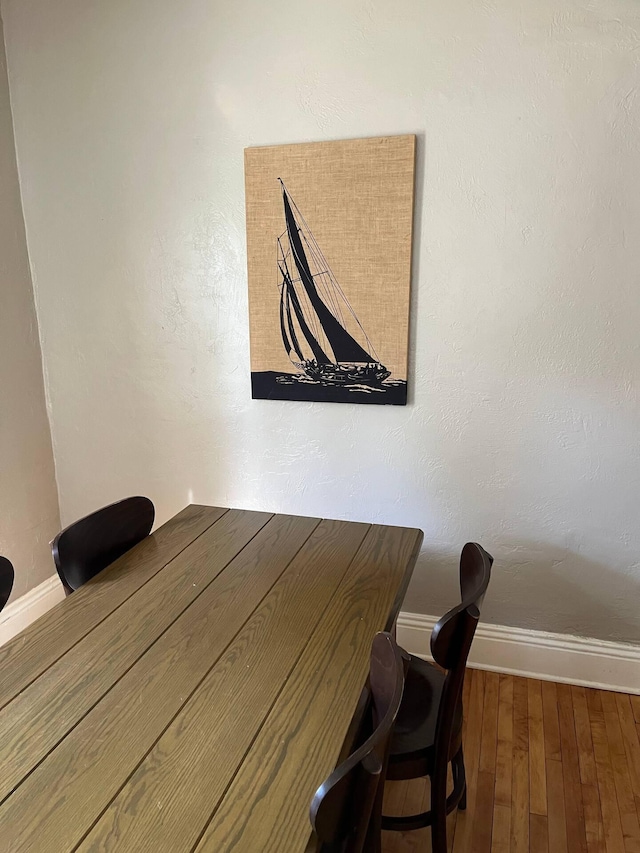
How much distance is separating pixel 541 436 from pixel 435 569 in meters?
0.65

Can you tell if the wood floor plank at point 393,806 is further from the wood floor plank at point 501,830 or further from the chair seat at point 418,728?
the chair seat at point 418,728

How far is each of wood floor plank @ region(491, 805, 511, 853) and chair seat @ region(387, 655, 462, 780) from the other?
0.33m

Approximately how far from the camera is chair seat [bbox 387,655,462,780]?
52.4 inches

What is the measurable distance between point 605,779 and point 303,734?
1.31m

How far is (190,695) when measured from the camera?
108 cm

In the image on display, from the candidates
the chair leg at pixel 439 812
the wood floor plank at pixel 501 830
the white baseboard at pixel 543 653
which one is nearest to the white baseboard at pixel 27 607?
the white baseboard at pixel 543 653

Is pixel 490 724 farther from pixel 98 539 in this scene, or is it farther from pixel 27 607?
pixel 27 607

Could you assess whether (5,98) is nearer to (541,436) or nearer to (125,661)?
(125,661)

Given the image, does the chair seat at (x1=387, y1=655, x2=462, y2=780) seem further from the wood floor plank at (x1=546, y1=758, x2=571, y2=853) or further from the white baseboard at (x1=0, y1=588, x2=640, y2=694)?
the white baseboard at (x1=0, y1=588, x2=640, y2=694)

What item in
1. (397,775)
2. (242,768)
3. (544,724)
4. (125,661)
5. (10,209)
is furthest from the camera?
(10,209)

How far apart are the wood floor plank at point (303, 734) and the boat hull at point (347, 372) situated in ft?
2.69

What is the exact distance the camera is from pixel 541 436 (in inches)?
79.4

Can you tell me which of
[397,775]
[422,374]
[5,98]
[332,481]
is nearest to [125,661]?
[397,775]

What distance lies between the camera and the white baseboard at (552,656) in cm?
211
